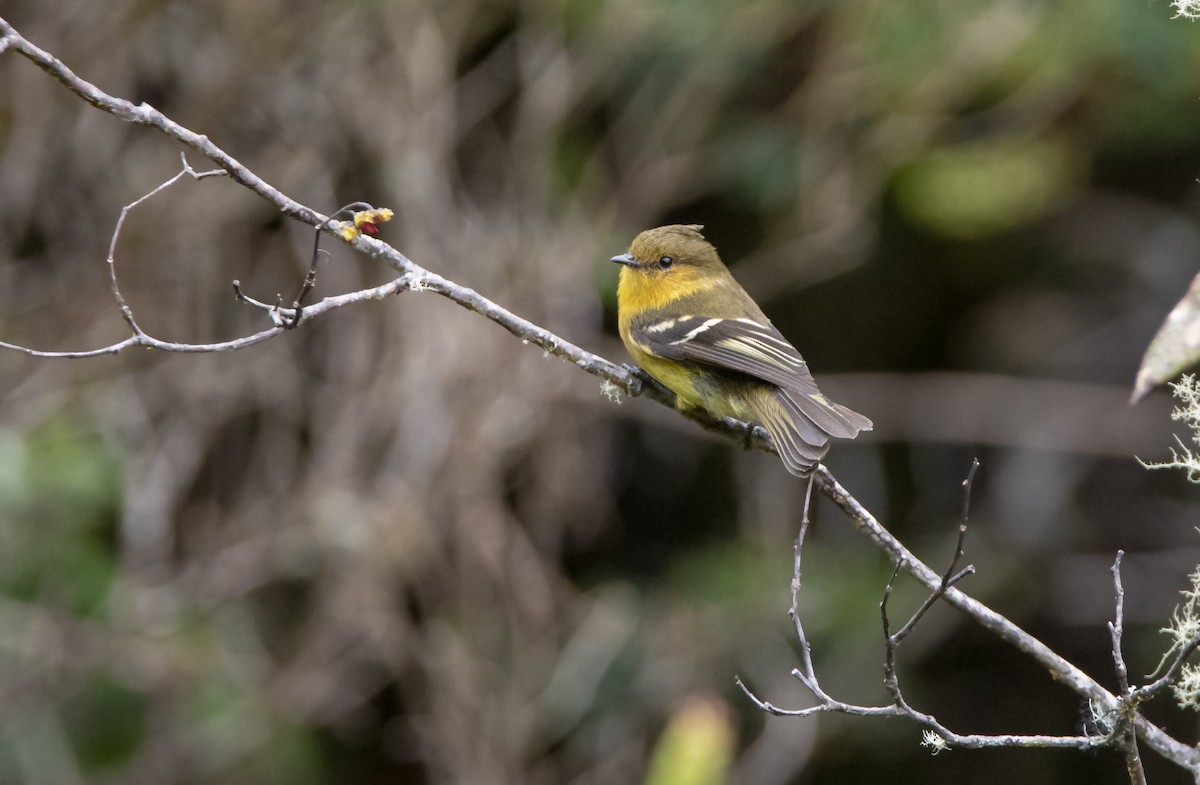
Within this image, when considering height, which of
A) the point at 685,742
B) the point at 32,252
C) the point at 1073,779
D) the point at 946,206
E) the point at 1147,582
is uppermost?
the point at 32,252

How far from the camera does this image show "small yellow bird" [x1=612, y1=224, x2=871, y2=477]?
3502 millimetres

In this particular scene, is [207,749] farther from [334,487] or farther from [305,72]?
[305,72]

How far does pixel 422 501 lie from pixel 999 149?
119 inches

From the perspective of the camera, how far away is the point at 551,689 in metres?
5.78

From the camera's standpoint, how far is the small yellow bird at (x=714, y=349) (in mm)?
3502

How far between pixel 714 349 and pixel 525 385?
6.17 ft

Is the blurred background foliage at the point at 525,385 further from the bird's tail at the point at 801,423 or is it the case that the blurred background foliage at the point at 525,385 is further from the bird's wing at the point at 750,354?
the bird's tail at the point at 801,423

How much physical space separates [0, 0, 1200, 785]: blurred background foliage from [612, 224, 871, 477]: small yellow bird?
1169 mm

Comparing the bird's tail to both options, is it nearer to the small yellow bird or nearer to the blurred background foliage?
the small yellow bird

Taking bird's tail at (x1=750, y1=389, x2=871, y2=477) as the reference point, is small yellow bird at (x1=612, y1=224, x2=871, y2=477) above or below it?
above

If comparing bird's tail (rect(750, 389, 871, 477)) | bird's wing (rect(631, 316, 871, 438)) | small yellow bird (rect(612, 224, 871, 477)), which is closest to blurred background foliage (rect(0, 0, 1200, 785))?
small yellow bird (rect(612, 224, 871, 477))

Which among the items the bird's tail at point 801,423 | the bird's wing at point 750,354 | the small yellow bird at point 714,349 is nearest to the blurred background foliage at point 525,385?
the small yellow bird at point 714,349

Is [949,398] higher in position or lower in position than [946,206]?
lower

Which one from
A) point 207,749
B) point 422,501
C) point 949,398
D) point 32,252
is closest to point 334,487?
point 422,501
